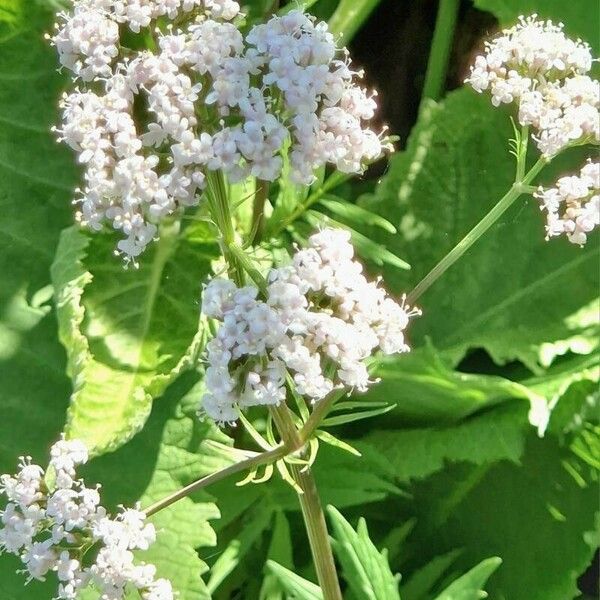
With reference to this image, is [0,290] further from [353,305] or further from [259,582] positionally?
[353,305]

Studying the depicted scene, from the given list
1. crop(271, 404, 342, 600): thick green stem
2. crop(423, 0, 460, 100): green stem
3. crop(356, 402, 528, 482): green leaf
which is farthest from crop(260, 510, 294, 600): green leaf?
crop(423, 0, 460, 100): green stem

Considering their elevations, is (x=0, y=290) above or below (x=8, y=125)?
below

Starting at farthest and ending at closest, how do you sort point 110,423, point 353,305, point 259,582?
point 259,582, point 110,423, point 353,305

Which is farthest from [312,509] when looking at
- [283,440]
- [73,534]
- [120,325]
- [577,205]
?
[120,325]

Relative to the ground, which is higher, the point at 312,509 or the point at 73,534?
the point at 312,509

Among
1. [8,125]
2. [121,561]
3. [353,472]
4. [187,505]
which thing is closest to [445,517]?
[353,472]

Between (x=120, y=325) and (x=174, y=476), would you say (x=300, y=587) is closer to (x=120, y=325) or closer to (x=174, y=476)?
(x=174, y=476)
